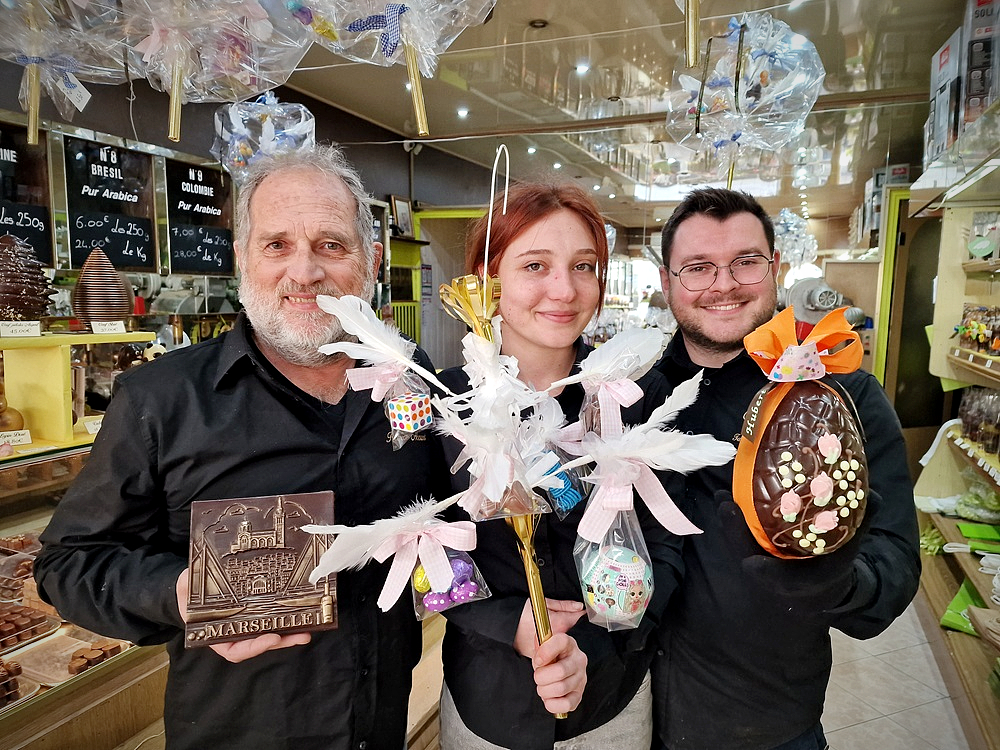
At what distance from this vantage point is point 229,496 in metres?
1.22

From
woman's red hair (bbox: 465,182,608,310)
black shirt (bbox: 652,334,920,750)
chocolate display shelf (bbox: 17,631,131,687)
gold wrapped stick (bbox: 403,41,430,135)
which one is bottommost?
chocolate display shelf (bbox: 17,631,131,687)

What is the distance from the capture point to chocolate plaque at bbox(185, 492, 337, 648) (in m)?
0.99

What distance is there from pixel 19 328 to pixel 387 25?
1601 mm

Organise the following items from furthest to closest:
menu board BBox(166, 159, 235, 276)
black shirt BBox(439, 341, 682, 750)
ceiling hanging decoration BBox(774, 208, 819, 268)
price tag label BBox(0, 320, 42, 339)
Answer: ceiling hanging decoration BBox(774, 208, 819, 268)
menu board BBox(166, 159, 235, 276)
price tag label BBox(0, 320, 42, 339)
black shirt BBox(439, 341, 682, 750)

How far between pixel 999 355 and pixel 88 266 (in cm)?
401

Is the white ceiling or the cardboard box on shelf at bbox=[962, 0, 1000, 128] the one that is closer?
the cardboard box on shelf at bbox=[962, 0, 1000, 128]

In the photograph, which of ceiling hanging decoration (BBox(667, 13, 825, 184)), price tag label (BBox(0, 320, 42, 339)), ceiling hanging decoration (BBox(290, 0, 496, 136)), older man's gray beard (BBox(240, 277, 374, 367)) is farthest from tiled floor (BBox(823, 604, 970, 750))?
price tag label (BBox(0, 320, 42, 339))

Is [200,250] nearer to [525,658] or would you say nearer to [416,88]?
[416,88]

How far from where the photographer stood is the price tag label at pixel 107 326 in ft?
7.68

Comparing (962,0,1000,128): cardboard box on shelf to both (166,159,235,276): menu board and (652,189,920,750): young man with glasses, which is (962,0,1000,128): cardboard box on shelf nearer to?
(652,189,920,750): young man with glasses

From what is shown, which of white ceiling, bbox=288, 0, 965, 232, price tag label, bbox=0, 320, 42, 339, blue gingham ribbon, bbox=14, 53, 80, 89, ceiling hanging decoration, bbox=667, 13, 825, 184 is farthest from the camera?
white ceiling, bbox=288, 0, 965, 232

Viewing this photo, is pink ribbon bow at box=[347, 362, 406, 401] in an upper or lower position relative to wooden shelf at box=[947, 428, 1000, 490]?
upper

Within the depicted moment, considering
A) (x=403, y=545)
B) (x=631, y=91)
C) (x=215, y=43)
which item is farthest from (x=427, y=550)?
(x=631, y=91)

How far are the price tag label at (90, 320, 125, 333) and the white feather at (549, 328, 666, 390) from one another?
213cm
